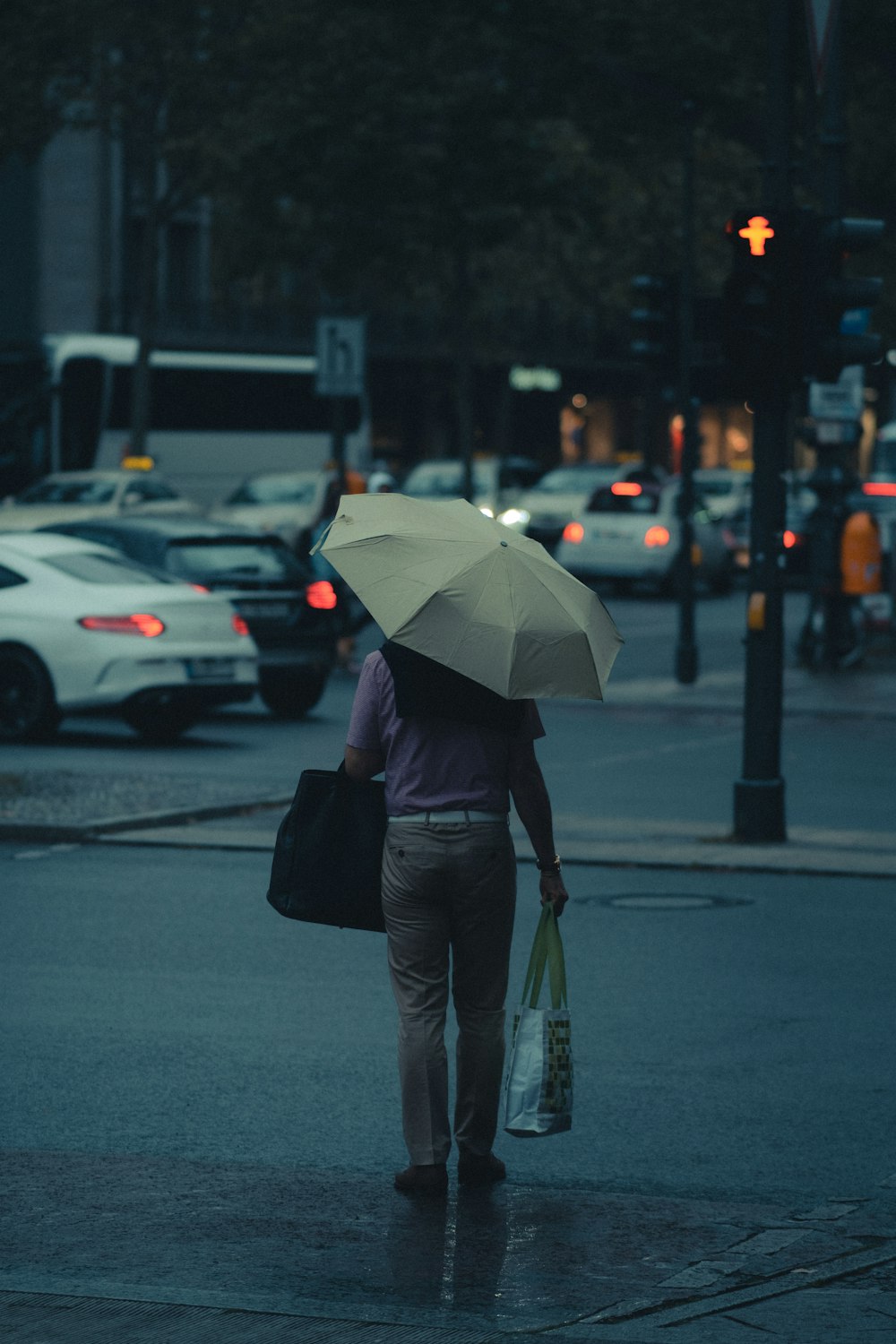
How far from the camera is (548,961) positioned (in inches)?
262

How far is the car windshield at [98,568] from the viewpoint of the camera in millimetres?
19547

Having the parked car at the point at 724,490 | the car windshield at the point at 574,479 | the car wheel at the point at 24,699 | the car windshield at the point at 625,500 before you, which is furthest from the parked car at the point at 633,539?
the car wheel at the point at 24,699

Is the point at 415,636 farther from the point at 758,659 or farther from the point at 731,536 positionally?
the point at 731,536

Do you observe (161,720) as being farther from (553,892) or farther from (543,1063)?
(543,1063)

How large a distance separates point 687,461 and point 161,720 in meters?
7.43

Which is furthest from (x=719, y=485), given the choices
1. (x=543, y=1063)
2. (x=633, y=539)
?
(x=543, y=1063)

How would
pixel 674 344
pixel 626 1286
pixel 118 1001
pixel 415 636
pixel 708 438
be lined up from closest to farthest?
pixel 626 1286
pixel 415 636
pixel 118 1001
pixel 674 344
pixel 708 438

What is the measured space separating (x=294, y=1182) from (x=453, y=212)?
3150 centimetres

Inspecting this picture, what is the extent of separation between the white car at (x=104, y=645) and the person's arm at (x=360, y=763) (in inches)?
484

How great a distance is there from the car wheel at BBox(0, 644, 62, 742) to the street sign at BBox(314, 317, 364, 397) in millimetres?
8444

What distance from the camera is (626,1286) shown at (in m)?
5.73

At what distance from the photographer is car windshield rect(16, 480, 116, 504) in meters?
39.6

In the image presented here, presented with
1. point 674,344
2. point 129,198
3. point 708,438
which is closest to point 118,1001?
point 674,344

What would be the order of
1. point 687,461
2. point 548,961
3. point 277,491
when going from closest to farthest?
point 548,961, point 687,461, point 277,491
